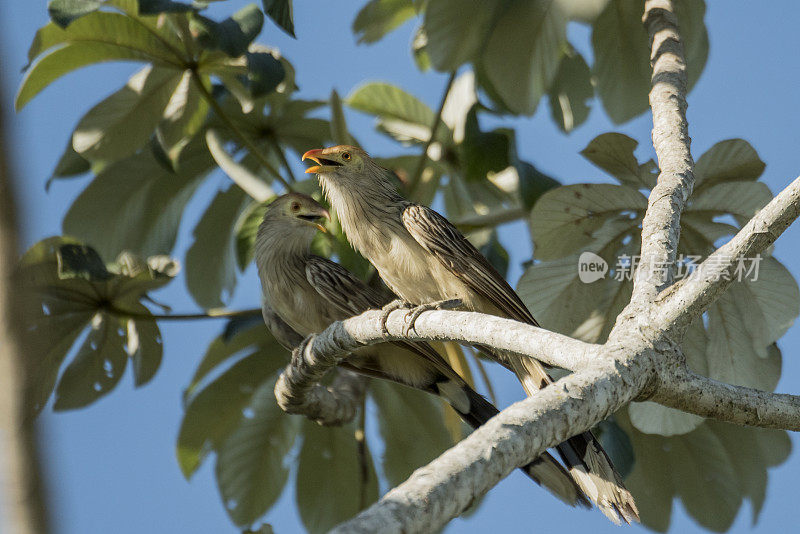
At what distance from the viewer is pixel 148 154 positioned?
5109mm

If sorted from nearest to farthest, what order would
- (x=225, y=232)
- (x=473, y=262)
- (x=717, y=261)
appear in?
(x=717, y=261) < (x=473, y=262) < (x=225, y=232)

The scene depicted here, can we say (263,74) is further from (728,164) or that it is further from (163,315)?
(728,164)

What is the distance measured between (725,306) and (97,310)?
118 inches

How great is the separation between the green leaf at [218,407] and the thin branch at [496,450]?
3164 mm

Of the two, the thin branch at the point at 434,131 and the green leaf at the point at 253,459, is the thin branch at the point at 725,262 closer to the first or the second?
the thin branch at the point at 434,131

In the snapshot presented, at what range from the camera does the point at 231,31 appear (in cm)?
387

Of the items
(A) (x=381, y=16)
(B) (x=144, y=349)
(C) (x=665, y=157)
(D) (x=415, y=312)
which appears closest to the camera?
(D) (x=415, y=312)

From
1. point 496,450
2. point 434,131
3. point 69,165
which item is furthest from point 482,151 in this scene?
point 496,450

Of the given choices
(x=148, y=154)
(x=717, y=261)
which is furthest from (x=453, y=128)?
(x=717, y=261)

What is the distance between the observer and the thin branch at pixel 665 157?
2508 mm

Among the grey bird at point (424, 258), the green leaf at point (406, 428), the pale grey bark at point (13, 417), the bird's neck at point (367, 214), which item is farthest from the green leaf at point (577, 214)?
the pale grey bark at point (13, 417)

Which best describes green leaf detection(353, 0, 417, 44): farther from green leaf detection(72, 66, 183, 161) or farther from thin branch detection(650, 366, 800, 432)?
thin branch detection(650, 366, 800, 432)

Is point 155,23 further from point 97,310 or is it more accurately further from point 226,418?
point 226,418

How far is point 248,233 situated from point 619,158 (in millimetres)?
2038
